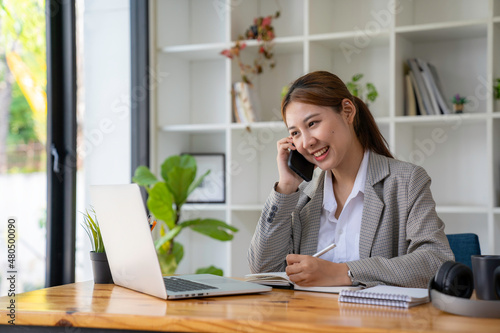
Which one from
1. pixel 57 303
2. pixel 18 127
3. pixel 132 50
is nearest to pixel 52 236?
pixel 18 127

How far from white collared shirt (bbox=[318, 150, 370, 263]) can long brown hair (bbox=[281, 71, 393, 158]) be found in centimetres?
7

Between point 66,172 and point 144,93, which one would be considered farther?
point 144,93

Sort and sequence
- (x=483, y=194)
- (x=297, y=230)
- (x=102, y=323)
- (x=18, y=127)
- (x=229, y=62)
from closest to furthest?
(x=102, y=323) < (x=297, y=230) < (x=18, y=127) < (x=483, y=194) < (x=229, y=62)

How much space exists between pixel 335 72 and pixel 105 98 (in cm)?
131

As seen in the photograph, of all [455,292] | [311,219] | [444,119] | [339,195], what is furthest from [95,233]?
[444,119]

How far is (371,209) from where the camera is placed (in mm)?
1805

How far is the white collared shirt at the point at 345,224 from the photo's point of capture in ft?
6.16

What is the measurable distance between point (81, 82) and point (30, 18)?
55cm

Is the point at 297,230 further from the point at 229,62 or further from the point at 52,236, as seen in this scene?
the point at 229,62

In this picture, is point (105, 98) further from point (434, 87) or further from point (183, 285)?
point (183, 285)

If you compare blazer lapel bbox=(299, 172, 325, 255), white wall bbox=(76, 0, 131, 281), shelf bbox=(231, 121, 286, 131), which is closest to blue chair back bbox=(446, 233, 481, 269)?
blazer lapel bbox=(299, 172, 325, 255)

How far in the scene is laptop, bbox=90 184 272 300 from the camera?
1.34m

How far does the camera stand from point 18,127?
2.78 m

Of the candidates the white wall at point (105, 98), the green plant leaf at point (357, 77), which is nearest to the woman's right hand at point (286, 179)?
the green plant leaf at point (357, 77)
